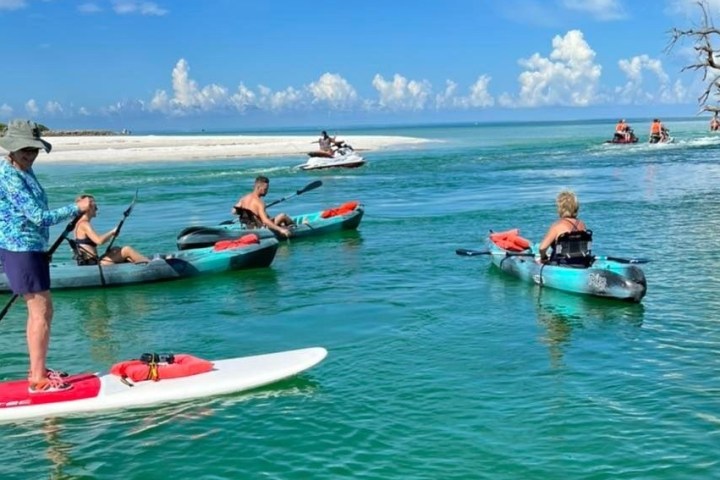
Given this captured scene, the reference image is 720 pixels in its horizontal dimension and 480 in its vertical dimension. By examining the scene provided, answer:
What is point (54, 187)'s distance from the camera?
3256cm

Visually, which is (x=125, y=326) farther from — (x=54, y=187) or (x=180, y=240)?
(x=54, y=187)

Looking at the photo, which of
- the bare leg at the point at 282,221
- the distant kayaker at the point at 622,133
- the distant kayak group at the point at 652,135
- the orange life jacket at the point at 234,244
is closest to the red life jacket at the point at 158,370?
the orange life jacket at the point at 234,244

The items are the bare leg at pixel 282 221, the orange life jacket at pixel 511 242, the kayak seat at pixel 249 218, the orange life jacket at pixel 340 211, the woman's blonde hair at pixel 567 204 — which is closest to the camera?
the woman's blonde hair at pixel 567 204

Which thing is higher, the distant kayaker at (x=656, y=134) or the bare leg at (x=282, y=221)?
the distant kayaker at (x=656, y=134)

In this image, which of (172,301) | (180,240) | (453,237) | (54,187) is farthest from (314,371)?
(54,187)

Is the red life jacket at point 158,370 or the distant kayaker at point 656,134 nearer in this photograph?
the red life jacket at point 158,370

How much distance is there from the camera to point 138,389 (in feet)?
22.7

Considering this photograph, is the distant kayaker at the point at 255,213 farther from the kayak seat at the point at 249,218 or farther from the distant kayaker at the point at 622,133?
the distant kayaker at the point at 622,133

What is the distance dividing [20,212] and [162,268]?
6239mm

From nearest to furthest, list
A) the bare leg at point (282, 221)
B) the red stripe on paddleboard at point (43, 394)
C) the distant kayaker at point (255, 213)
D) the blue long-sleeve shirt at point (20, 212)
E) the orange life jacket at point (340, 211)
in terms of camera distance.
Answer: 1. the blue long-sleeve shirt at point (20, 212)
2. the red stripe on paddleboard at point (43, 394)
3. the distant kayaker at point (255, 213)
4. the bare leg at point (282, 221)
5. the orange life jacket at point (340, 211)

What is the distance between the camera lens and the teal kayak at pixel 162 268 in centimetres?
1212

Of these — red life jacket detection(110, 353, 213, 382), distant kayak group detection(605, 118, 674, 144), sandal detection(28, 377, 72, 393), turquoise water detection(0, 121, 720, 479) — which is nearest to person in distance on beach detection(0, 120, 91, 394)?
sandal detection(28, 377, 72, 393)

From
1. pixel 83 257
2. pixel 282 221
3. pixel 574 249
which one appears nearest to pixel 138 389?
pixel 83 257

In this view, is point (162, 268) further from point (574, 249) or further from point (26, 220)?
point (574, 249)
